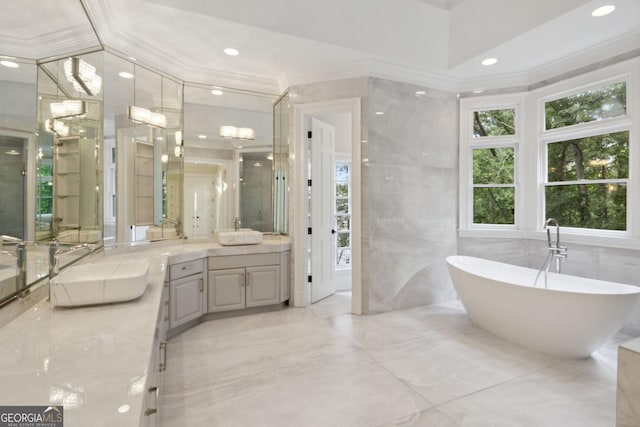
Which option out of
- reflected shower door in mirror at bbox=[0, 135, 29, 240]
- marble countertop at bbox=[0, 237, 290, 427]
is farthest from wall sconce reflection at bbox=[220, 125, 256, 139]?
marble countertop at bbox=[0, 237, 290, 427]

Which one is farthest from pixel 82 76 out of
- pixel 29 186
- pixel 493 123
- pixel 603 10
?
pixel 493 123

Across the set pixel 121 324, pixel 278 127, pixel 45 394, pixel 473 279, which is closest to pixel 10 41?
pixel 121 324

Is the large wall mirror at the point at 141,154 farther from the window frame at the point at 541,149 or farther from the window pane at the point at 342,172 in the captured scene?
the window frame at the point at 541,149

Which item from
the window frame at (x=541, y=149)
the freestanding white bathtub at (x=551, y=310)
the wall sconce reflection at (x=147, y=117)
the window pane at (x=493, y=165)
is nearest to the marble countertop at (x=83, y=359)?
the wall sconce reflection at (x=147, y=117)

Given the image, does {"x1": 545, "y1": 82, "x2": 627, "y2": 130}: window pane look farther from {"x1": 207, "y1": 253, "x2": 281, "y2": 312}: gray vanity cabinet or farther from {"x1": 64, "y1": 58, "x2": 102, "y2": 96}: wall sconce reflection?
{"x1": 64, "y1": 58, "x2": 102, "y2": 96}: wall sconce reflection

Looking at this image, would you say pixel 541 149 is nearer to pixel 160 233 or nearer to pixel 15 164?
pixel 160 233

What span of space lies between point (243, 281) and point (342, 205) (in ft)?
6.45

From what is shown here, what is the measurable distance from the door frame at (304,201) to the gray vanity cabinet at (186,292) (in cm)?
108

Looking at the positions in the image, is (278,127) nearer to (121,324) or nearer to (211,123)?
(211,123)

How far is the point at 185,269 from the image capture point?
9.97 ft

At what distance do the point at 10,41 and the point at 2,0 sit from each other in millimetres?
169

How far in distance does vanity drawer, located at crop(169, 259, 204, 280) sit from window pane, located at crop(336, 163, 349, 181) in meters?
2.37

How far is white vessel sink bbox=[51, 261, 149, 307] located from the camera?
5.09 feet

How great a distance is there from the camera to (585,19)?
2.65 m
